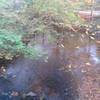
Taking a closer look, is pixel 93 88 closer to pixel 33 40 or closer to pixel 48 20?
pixel 33 40

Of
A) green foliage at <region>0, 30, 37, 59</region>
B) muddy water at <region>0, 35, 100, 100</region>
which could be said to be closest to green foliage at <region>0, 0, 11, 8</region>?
green foliage at <region>0, 30, 37, 59</region>

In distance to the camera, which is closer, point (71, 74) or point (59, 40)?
point (71, 74)

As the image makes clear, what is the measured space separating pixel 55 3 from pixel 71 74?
121 inches

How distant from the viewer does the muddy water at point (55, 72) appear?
7217 millimetres

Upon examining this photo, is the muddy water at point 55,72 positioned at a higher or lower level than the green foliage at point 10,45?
lower

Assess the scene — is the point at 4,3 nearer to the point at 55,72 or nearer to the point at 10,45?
the point at 10,45

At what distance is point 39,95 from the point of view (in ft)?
22.8

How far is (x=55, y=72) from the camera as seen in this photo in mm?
8438

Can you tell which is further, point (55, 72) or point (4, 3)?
point (4, 3)

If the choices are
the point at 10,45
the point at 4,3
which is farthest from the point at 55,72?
the point at 4,3

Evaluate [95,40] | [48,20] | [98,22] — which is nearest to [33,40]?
[48,20]

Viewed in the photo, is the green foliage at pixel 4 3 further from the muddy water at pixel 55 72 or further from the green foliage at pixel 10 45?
the muddy water at pixel 55 72

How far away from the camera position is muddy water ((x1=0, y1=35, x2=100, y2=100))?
722 centimetres

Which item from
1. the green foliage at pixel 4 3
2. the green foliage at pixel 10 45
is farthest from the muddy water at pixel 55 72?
the green foliage at pixel 4 3
